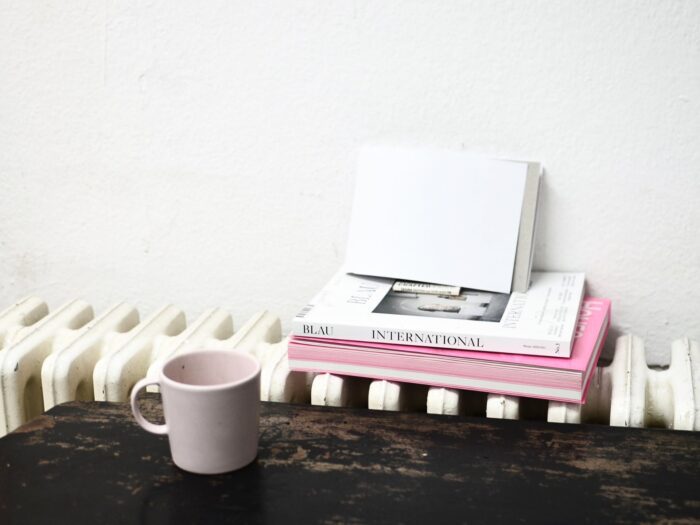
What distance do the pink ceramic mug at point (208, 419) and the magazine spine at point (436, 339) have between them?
167 millimetres

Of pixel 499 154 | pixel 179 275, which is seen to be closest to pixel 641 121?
pixel 499 154

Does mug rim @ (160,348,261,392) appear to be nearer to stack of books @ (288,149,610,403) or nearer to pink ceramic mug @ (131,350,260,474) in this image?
pink ceramic mug @ (131,350,260,474)

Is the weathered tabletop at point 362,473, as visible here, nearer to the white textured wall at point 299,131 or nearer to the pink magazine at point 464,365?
the pink magazine at point 464,365

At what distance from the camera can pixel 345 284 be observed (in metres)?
0.95

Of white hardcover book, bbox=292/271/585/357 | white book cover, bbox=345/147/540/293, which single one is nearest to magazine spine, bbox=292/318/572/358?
white hardcover book, bbox=292/271/585/357

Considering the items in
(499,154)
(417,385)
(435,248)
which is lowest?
(417,385)

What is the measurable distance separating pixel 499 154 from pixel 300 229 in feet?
0.88

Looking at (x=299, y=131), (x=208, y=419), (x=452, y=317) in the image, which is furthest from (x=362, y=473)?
(x=299, y=131)

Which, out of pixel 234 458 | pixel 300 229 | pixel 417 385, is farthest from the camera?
pixel 300 229

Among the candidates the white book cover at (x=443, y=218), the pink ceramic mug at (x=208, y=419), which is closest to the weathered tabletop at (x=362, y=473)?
the pink ceramic mug at (x=208, y=419)

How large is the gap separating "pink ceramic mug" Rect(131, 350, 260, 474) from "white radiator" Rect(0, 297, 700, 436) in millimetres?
152

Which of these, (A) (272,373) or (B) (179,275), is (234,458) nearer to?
(A) (272,373)

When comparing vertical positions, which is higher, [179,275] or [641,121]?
[641,121]

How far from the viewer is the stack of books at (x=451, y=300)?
784mm
